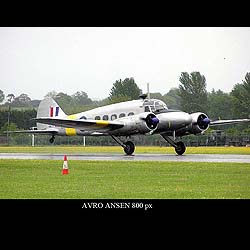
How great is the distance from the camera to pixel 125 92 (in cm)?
2953

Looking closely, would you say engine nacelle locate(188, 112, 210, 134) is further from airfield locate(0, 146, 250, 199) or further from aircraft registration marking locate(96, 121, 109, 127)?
airfield locate(0, 146, 250, 199)

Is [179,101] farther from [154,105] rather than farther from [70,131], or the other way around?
[70,131]

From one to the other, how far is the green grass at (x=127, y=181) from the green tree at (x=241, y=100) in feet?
9.50

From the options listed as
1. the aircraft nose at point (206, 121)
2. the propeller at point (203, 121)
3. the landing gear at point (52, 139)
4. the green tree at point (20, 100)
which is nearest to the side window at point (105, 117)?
the propeller at point (203, 121)

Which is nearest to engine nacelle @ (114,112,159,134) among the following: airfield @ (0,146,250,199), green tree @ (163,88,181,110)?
green tree @ (163,88,181,110)

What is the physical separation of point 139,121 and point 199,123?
2.90 m

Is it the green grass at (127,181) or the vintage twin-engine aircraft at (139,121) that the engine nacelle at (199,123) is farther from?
the green grass at (127,181)

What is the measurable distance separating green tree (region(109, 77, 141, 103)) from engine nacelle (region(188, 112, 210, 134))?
3.19 metres

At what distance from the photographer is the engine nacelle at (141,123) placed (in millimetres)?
28531

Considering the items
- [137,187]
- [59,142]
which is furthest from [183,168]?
[59,142]

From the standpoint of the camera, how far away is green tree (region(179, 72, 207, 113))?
77.1 feet

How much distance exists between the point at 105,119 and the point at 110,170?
13.2m

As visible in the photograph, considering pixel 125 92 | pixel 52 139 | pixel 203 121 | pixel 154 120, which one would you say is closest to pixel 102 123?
pixel 125 92

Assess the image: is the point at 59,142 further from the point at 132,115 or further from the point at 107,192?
the point at 107,192
